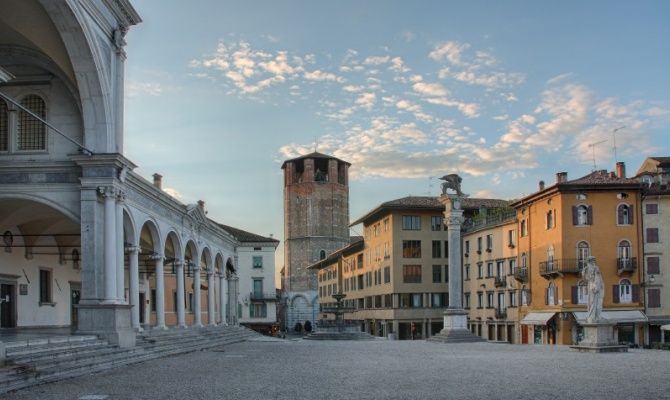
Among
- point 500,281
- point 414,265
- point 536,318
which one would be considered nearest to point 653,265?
point 536,318

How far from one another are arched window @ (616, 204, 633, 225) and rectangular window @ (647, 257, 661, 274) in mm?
2698

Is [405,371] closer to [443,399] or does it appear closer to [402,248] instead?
[443,399]

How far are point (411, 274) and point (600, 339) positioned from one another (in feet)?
133

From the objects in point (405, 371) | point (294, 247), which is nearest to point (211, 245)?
point (405, 371)

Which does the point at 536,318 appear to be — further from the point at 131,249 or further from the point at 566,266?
the point at 131,249

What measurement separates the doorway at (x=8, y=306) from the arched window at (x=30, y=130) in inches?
269

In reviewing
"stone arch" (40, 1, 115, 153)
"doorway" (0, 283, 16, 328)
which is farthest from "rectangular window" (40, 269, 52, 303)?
"stone arch" (40, 1, 115, 153)

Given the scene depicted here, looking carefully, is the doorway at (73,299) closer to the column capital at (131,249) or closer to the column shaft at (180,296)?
the column shaft at (180,296)

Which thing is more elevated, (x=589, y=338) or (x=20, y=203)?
(x=20, y=203)

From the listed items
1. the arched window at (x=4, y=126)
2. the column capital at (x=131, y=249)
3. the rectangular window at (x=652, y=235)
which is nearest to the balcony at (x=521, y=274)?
the rectangular window at (x=652, y=235)

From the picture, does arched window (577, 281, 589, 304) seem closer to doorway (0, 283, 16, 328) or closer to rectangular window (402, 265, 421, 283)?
rectangular window (402, 265, 421, 283)

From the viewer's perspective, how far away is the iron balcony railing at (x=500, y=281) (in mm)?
57000

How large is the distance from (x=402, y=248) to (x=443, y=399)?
178ft

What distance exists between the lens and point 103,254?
23.6 m
